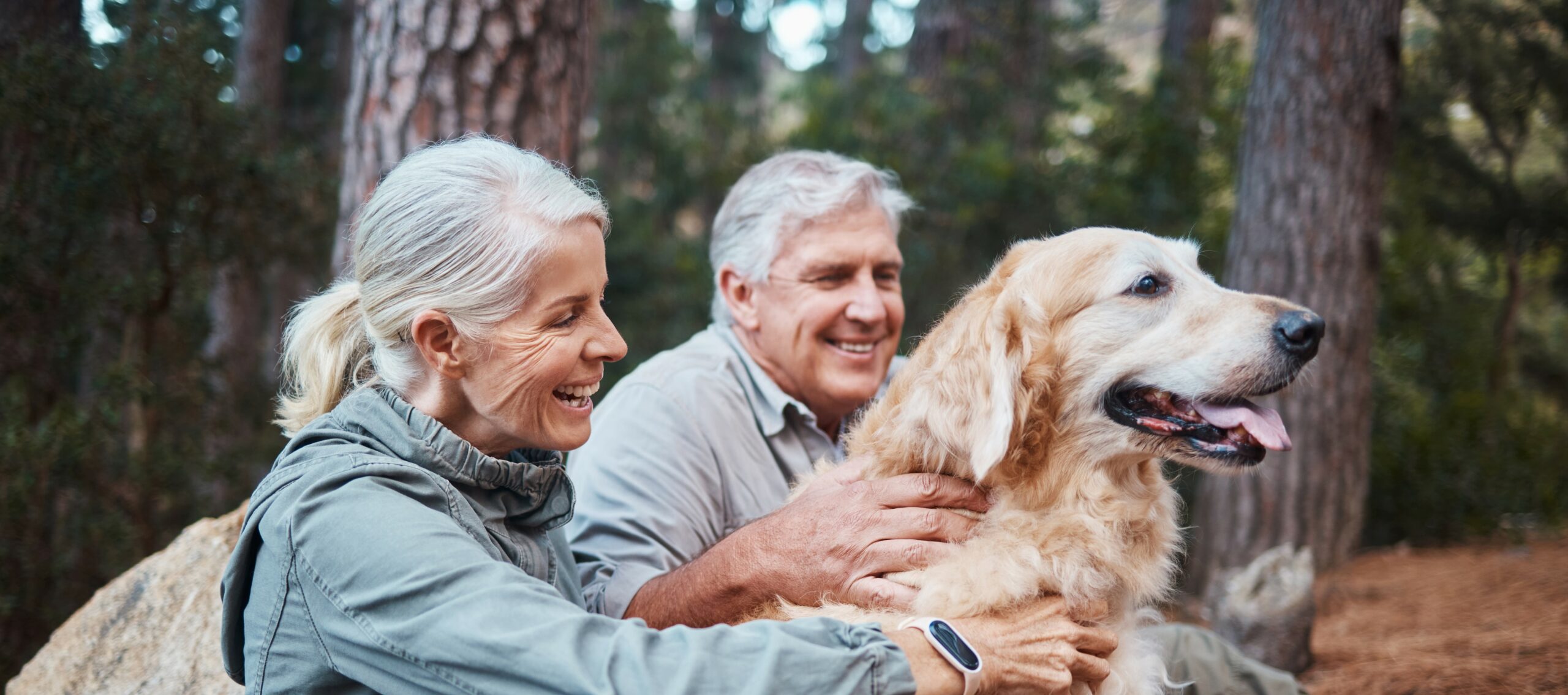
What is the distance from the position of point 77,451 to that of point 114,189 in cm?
122

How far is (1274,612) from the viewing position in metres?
4.06

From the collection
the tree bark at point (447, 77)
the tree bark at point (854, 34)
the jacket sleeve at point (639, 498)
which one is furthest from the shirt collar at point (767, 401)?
the tree bark at point (854, 34)

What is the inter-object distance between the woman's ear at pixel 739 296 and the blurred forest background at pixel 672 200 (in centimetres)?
113

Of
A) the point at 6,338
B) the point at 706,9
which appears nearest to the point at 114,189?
the point at 6,338

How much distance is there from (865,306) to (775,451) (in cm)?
56

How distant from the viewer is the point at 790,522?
2475 millimetres

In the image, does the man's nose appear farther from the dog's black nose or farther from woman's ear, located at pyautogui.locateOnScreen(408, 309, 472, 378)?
A: woman's ear, located at pyautogui.locateOnScreen(408, 309, 472, 378)

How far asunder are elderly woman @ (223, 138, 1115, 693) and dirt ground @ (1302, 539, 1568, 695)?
221 centimetres

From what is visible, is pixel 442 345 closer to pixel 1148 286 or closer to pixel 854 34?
pixel 1148 286

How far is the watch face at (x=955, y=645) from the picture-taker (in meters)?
1.90

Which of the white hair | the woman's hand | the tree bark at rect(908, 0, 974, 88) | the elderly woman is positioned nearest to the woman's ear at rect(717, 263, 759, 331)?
the elderly woman

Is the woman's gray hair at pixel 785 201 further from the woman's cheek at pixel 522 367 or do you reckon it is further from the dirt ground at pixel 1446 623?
the dirt ground at pixel 1446 623

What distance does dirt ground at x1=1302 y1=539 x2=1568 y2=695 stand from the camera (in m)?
3.68

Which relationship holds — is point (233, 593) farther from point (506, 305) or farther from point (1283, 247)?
point (1283, 247)
